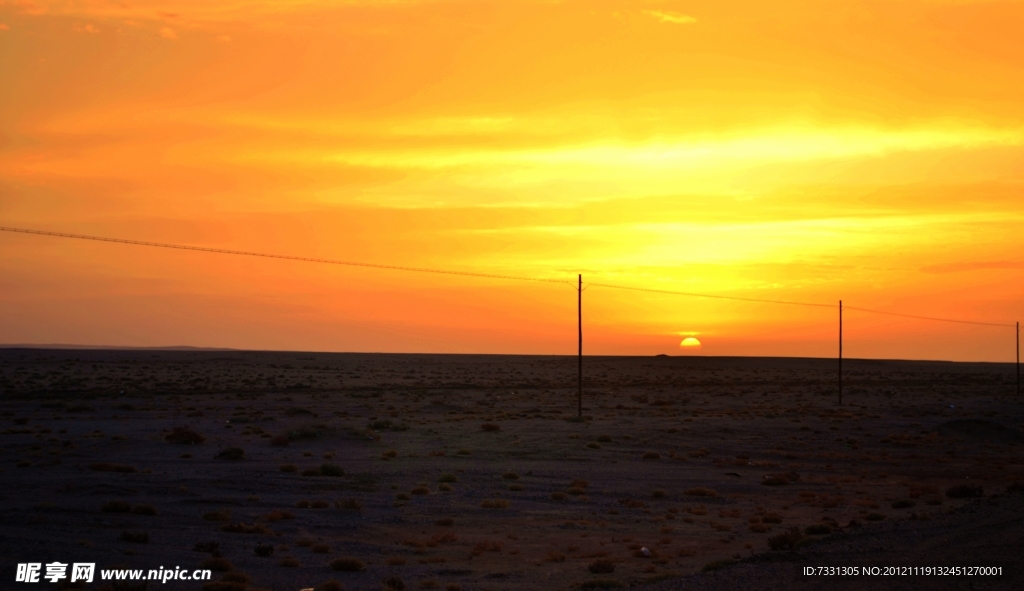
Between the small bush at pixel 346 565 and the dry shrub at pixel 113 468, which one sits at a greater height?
the dry shrub at pixel 113 468

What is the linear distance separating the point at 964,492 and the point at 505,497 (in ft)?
53.6

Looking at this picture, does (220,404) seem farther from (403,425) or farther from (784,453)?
(784,453)

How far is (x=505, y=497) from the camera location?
29.9 m

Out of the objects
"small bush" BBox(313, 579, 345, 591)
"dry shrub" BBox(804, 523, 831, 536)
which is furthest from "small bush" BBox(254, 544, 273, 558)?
"dry shrub" BBox(804, 523, 831, 536)

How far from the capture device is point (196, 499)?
26312mm

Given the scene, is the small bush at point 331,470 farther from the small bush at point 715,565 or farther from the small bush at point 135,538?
the small bush at point 715,565

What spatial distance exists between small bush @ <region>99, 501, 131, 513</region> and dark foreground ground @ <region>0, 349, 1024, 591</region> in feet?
0.27

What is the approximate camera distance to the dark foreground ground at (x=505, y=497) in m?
18.1

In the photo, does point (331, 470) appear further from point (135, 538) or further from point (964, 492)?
point (964, 492)

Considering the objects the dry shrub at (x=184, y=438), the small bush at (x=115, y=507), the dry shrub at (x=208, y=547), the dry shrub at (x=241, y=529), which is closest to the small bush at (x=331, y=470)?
the small bush at (x=115, y=507)

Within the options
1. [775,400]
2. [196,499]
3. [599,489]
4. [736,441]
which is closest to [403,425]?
[736,441]

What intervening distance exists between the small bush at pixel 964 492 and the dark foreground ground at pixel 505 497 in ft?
0.35

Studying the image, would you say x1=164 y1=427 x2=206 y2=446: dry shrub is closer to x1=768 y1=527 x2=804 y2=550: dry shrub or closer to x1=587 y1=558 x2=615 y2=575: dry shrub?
x1=587 y1=558 x2=615 y2=575: dry shrub

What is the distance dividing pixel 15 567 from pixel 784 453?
36.7 meters
